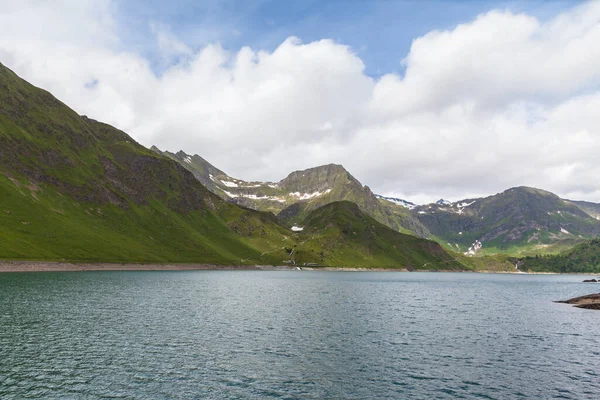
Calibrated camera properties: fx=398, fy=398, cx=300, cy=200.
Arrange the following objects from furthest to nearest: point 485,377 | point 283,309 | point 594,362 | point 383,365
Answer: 1. point 283,309
2. point 594,362
3. point 383,365
4. point 485,377

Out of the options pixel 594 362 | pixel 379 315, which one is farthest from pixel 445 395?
pixel 379 315

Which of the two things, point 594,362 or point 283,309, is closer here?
point 594,362

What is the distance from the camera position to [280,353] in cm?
5519

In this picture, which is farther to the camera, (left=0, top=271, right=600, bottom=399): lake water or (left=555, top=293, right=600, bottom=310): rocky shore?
Result: (left=555, top=293, right=600, bottom=310): rocky shore

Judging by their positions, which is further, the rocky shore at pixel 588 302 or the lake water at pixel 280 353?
the rocky shore at pixel 588 302

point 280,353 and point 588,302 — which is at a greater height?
point 588,302

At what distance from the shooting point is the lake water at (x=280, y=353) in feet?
133

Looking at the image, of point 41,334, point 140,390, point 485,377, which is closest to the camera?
point 140,390

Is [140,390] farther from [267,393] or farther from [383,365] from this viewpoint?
[383,365]

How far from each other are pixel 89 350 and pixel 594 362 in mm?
68174

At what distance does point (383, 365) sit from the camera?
5088 cm

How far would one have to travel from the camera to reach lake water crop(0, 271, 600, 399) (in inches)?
1602

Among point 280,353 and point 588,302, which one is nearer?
point 280,353

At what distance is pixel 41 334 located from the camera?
5969 centimetres
